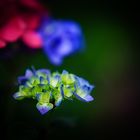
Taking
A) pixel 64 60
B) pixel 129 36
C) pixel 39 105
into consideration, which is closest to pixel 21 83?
pixel 39 105

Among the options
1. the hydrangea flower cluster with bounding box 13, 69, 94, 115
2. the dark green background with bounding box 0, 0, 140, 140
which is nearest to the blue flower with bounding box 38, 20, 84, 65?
the dark green background with bounding box 0, 0, 140, 140

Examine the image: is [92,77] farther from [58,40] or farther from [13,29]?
[13,29]

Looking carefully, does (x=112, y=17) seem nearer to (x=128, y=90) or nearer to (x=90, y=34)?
(x=90, y=34)

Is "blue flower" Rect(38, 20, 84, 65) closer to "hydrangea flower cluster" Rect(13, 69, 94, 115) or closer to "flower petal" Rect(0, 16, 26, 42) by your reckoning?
"flower petal" Rect(0, 16, 26, 42)

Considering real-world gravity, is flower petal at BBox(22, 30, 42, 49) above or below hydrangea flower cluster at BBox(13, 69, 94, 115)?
above

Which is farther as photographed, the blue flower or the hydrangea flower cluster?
the blue flower

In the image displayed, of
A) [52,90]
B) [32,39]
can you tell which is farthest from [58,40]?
[52,90]

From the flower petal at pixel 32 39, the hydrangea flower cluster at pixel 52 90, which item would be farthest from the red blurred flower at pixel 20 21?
the hydrangea flower cluster at pixel 52 90

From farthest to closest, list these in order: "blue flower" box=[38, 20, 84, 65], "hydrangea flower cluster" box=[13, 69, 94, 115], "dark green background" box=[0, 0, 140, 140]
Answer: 1. "blue flower" box=[38, 20, 84, 65]
2. "dark green background" box=[0, 0, 140, 140]
3. "hydrangea flower cluster" box=[13, 69, 94, 115]

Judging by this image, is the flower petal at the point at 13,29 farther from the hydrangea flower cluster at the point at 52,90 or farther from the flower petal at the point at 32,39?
the hydrangea flower cluster at the point at 52,90
